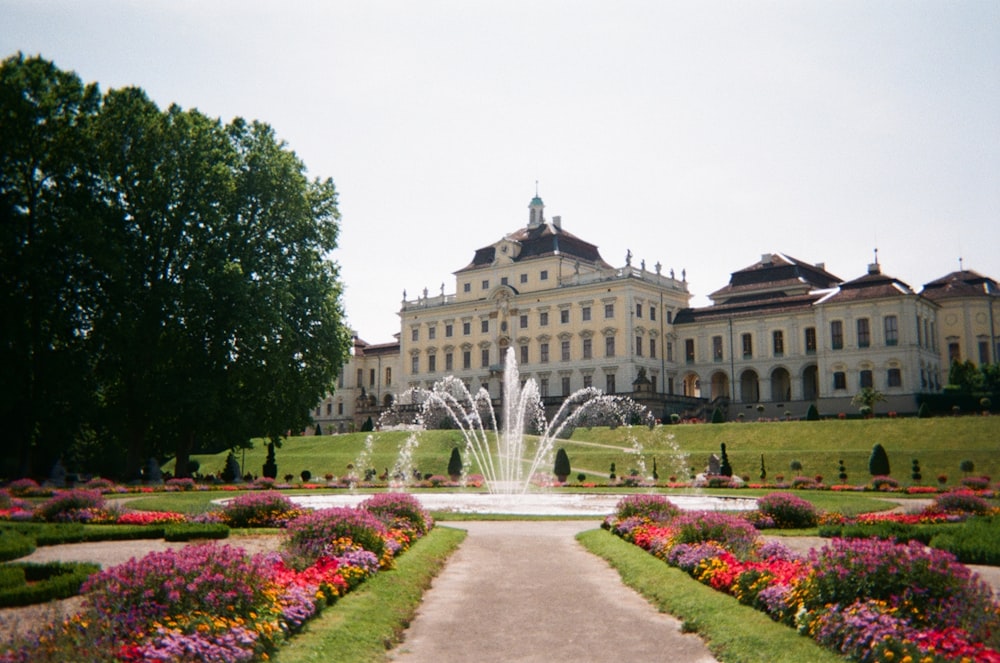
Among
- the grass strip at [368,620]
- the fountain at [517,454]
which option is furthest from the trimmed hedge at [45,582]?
the fountain at [517,454]

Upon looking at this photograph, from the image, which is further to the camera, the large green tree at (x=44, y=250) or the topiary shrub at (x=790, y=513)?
the large green tree at (x=44, y=250)

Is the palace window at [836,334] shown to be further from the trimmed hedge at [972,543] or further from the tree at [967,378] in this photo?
the trimmed hedge at [972,543]

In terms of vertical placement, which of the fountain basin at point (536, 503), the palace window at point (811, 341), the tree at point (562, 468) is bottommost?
the fountain basin at point (536, 503)

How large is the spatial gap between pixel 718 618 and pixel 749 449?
3619cm

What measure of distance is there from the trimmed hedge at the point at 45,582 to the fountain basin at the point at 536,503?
10852mm

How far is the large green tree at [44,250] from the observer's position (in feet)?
93.7

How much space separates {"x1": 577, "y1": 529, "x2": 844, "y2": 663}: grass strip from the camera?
24.4ft

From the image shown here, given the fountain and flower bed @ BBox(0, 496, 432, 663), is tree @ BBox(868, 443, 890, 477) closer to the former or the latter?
the fountain

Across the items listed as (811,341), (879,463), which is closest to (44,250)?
(879,463)

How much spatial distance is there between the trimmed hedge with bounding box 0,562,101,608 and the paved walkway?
3.58m

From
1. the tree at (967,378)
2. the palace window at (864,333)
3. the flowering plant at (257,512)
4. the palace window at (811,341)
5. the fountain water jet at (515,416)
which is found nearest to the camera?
the flowering plant at (257,512)

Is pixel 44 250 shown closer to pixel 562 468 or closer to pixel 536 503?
pixel 536 503

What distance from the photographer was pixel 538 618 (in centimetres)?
934

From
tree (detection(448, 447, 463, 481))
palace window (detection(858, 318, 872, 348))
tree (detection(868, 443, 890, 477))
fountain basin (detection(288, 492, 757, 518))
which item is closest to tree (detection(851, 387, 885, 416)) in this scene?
palace window (detection(858, 318, 872, 348))
